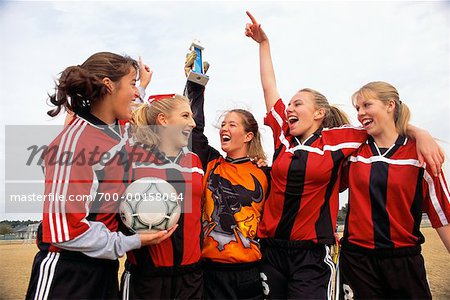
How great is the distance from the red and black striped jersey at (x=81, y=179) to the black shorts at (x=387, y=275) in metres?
1.95

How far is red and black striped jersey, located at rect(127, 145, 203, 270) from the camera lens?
10.7 ft

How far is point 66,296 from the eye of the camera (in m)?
2.65

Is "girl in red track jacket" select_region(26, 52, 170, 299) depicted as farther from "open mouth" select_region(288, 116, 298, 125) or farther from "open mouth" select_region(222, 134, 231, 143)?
"open mouth" select_region(288, 116, 298, 125)

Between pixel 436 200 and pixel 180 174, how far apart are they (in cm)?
208

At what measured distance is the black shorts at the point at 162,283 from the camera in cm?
320

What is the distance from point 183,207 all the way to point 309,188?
1081mm

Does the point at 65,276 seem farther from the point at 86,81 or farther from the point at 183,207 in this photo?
the point at 86,81

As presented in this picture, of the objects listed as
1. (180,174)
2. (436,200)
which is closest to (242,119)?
(180,174)

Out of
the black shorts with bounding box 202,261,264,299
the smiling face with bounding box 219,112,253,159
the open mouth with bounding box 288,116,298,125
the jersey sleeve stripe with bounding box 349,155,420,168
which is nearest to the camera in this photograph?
the jersey sleeve stripe with bounding box 349,155,420,168

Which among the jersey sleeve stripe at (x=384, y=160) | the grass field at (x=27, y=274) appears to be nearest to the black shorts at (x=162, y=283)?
the jersey sleeve stripe at (x=384, y=160)

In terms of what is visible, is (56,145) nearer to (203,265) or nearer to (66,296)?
(66,296)

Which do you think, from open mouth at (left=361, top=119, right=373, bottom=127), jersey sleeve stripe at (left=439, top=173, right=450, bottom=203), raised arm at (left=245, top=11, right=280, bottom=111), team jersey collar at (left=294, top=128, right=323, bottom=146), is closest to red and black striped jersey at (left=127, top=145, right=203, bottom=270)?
team jersey collar at (left=294, top=128, right=323, bottom=146)

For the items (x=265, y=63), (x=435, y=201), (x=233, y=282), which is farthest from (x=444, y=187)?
(x=265, y=63)

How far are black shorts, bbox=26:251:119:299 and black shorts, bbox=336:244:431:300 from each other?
6.54 feet
